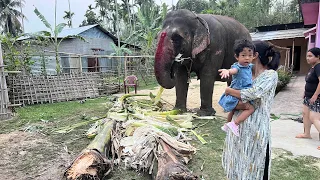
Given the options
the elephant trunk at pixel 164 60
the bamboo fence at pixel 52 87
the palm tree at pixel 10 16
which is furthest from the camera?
the palm tree at pixel 10 16

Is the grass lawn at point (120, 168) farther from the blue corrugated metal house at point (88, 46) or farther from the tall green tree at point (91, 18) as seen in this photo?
the tall green tree at point (91, 18)

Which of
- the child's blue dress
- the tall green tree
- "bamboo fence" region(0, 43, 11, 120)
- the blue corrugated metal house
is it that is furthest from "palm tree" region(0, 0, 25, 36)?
the child's blue dress

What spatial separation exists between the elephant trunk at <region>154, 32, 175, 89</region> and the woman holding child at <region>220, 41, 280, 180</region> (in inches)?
116

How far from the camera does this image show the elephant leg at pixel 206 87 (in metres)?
5.51

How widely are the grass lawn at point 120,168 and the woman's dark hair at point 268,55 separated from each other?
157 cm

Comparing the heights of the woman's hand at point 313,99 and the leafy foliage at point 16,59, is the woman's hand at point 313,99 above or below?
below

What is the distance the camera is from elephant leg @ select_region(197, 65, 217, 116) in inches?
217

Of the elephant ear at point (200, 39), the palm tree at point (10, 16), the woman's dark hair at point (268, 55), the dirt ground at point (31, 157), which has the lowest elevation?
the dirt ground at point (31, 157)

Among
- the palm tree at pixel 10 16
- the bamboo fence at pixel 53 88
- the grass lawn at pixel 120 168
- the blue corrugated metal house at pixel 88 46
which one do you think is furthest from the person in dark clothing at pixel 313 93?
the palm tree at pixel 10 16

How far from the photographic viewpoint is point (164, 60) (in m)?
4.91

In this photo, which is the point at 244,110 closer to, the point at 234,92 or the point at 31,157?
the point at 234,92

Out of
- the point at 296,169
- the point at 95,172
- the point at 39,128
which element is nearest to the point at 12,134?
the point at 39,128

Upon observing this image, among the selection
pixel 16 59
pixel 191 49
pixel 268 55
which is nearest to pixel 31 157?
pixel 268 55

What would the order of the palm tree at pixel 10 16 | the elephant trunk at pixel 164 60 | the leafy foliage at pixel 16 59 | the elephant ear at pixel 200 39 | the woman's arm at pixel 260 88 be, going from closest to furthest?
the woman's arm at pixel 260 88
the elephant trunk at pixel 164 60
the elephant ear at pixel 200 39
the leafy foliage at pixel 16 59
the palm tree at pixel 10 16
